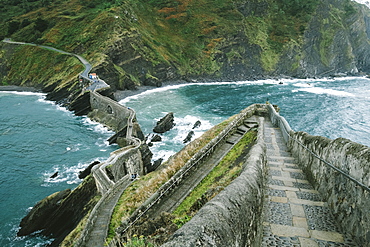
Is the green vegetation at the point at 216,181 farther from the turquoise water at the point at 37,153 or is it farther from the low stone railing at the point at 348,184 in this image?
the turquoise water at the point at 37,153

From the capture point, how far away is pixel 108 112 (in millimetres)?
42125

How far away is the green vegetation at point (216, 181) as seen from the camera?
8.33 m

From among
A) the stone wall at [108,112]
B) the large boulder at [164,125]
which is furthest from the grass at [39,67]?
the large boulder at [164,125]

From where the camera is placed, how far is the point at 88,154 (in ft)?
103

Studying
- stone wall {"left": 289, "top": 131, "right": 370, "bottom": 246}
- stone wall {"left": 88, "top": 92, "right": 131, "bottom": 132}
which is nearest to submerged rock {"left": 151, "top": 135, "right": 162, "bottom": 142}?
stone wall {"left": 88, "top": 92, "right": 131, "bottom": 132}

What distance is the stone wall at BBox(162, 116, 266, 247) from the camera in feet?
8.86

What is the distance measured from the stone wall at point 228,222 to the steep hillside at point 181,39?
56.4 metres

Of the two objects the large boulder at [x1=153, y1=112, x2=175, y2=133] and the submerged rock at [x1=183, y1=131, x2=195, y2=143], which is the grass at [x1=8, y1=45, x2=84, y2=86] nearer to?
the large boulder at [x1=153, y1=112, x2=175, y2=133]

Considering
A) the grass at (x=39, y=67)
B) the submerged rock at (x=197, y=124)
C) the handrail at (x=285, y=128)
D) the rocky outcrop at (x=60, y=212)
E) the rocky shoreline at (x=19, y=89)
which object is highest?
the grass at (x=39, y=67)

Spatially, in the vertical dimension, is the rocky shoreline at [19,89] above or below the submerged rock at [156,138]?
above

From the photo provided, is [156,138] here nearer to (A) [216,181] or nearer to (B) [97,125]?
(B) [97,125]

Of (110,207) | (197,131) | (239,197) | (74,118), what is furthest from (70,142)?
(239,197)

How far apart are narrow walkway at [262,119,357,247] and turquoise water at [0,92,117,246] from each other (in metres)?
19.6

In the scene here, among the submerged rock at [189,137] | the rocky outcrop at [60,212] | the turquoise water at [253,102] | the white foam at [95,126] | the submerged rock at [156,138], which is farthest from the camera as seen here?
the turquoise water at [253,102]
